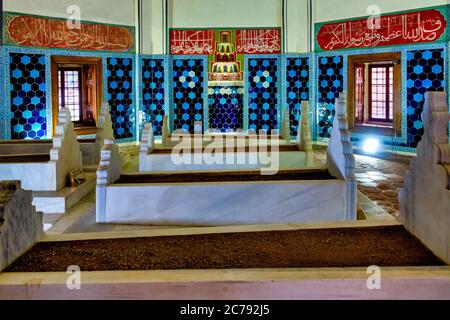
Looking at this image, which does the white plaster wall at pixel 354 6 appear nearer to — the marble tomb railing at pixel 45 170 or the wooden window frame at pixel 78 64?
the wooden window frame at pixel 78 64

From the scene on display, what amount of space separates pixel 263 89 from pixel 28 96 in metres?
4.82

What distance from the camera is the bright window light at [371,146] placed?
10.3 meters

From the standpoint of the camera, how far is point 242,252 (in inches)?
92.7

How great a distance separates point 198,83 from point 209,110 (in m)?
0.64

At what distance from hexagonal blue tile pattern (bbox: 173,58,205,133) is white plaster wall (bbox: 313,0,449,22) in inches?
108


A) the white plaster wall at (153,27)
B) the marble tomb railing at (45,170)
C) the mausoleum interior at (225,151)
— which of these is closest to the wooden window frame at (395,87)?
the mausoleum interior at (225,151)

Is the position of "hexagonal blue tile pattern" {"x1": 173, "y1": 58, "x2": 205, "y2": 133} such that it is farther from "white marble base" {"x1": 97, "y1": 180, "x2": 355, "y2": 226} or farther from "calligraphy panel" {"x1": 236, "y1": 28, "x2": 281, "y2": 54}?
"white marble base" {"x1": 97, "y1": 180, "x2": 355, "y2": 226}

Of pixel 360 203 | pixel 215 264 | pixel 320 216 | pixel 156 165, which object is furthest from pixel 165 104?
pixel 215 264

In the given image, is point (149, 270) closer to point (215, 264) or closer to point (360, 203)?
point (215, 264)

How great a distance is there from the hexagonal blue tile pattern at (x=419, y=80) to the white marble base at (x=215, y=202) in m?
5.73

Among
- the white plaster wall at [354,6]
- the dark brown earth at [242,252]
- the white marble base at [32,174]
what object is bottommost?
the dark brown earth at [242,252]

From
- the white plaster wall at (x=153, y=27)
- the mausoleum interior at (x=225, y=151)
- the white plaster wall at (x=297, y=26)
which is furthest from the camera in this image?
the white plaster wall at (x=153, y=27)

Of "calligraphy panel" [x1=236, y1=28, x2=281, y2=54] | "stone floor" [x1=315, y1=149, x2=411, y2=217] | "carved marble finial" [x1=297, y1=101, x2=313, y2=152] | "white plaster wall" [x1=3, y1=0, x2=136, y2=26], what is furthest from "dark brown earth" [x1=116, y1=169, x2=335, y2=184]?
"calligraphy panel" [x1=236, y1=28, x2=281, y2=54]
